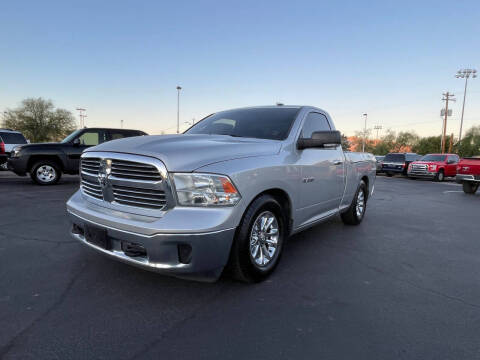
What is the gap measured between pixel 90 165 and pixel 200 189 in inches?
48.7

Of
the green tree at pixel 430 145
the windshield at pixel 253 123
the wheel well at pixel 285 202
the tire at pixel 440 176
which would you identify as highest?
the green tree at pixel 430 145

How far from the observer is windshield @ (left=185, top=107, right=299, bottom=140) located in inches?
136

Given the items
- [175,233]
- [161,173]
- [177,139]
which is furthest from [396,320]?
[177,139]

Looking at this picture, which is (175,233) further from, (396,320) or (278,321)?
(396,320)

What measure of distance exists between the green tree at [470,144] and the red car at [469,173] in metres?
56.6

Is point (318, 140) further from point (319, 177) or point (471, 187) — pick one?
point (471, 187)

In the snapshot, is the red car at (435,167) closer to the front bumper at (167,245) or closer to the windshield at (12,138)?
the front bumper at (167,245)

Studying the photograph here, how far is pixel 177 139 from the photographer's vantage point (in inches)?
113

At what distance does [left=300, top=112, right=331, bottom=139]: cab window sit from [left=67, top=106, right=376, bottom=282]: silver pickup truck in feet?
0.72

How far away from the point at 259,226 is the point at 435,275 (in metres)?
2.05

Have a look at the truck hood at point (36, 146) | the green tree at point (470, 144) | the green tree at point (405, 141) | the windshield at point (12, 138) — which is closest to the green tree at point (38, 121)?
the windshield at point (12, 138)

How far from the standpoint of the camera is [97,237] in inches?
101

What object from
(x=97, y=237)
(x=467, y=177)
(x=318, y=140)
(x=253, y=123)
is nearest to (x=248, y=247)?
(x=97, y=237)

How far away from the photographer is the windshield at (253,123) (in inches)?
136
